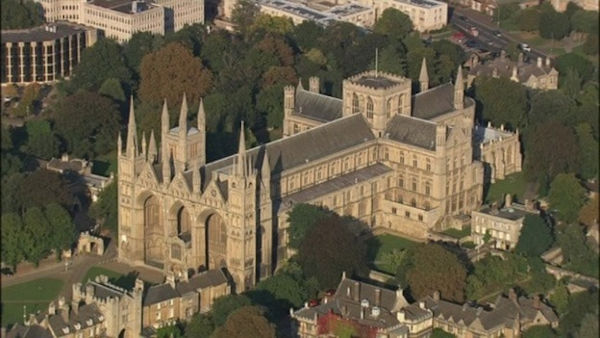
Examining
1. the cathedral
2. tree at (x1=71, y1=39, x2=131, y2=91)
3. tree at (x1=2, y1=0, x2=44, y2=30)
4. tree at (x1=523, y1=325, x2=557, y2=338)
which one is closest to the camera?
tree at (x1=523, y1=325, x2=557, y2=338)

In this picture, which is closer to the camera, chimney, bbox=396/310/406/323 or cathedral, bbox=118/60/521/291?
chimney, bbox=396/310/406/323

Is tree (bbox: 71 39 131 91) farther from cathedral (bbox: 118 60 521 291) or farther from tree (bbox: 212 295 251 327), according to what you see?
tree (bbox: 212 295 251 327)

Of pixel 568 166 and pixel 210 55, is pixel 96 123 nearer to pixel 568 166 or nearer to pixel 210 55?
pixel 210 55

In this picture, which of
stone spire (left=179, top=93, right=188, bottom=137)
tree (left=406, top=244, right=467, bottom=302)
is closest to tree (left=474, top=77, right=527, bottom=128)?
tree (left=406, top=244, right=467, bottom=302)

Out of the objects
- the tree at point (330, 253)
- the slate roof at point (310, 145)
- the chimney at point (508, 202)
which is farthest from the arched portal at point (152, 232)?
the chimney at point (508, 202)

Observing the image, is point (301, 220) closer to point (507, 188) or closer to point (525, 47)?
point (507, 188)

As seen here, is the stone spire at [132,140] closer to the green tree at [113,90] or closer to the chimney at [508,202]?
the chimney at [508,202]
